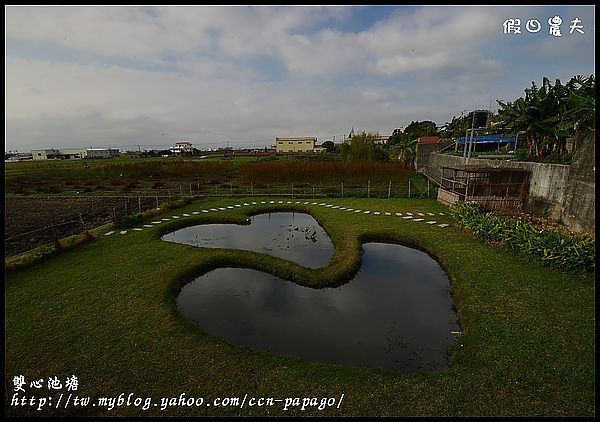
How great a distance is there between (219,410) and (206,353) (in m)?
1.05

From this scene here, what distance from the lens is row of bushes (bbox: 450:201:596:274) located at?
6.70 m

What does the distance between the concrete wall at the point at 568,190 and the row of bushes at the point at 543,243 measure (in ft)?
4.53

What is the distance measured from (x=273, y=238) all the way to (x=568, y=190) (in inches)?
369

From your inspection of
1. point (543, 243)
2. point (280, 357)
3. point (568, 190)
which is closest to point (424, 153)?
point (568, 190)

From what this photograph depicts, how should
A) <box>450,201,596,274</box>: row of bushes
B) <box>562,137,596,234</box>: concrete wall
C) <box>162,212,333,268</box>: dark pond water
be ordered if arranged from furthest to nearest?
<box>162,212,333,268</box>: dark pond water → <box>562,137,596,234</box>: concrete wall → <box>450,201,596,274</box>: row of bushes

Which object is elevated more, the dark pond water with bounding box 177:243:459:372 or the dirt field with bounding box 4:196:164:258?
the dirt field with bounding box 4:196:164:258

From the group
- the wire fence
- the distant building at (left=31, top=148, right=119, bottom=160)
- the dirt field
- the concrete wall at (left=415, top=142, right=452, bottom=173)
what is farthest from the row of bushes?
the distant building at (left=31, top=148, right=119, bottom=160)

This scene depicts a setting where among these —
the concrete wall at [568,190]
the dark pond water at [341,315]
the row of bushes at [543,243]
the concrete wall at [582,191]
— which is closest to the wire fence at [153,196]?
the concrete wall at [568,190]

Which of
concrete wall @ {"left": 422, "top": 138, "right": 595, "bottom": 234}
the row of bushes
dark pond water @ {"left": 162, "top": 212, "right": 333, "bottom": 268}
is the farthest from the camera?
dark pond water @ {"left": 162, "top": 212, "right": 333, "bottom": 268}

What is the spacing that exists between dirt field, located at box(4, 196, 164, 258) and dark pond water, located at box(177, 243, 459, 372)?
18.9ft

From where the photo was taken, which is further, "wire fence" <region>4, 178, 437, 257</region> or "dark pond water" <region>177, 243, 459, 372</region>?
"wire fence" <region>4, 178, 437, 257</region>

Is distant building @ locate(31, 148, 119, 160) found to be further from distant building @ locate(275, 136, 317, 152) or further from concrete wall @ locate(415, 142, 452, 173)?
concrete wall @ locate(415, 142, 452, 173)

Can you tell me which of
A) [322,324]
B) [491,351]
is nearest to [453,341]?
[491,351]

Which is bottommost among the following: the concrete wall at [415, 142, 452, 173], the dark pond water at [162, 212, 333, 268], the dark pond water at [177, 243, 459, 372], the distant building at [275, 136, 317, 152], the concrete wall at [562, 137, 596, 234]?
the dark pond water at [177, 243, 459, 372]
